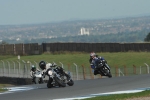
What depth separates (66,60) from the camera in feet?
174

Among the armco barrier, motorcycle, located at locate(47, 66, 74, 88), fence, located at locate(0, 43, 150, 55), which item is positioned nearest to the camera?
motorcycle, located at locate(47, 66, 74, 88)

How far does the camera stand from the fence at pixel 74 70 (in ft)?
102

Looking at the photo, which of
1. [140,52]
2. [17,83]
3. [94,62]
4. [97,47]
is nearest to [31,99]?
[94,62]

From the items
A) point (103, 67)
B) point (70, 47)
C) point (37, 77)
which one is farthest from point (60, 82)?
point (70, 47)

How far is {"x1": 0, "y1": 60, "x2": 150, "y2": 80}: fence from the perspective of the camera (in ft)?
102

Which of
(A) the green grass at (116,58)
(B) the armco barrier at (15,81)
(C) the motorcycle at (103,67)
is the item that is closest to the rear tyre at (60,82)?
(C) the motorcycle at (103,67)

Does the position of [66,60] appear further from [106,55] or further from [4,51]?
[4,51]

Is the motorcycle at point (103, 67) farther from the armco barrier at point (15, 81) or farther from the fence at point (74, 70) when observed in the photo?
the armco barrier at point (15, 81)

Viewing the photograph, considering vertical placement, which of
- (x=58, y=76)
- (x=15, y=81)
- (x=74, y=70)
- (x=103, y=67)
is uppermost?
(x=103, y=67)

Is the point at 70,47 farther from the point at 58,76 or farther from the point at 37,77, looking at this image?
the point at 58,76

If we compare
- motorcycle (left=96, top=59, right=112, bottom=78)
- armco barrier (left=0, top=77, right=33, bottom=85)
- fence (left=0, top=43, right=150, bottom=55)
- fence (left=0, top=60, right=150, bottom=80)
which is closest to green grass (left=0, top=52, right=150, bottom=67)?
fence (left=0, top=43, right=150, bottom=55)

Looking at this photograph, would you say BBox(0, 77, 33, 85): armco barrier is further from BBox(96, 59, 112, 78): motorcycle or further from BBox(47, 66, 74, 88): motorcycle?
BBox(47, 66, 74, 88): motorcycle

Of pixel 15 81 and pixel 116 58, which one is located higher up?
pixel 116 58

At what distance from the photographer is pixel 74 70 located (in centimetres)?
3222
